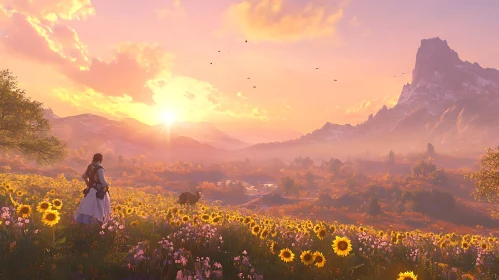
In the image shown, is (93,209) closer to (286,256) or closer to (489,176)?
(286,256)

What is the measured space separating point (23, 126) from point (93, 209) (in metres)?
21.2

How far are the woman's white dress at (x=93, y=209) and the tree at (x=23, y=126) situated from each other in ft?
65.1

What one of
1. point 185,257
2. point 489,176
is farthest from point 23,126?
point 489,176

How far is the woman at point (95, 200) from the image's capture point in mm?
10281

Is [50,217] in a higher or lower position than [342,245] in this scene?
higher

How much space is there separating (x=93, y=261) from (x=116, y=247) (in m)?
1.15

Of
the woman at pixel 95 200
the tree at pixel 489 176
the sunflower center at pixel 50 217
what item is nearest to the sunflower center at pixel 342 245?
the sunflower center at pixel 50 217

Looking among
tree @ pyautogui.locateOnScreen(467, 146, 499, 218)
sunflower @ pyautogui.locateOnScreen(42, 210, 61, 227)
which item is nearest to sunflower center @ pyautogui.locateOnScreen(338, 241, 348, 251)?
sunflower @ pyautogui.locateOnScreen(42, 210, 61, 227)

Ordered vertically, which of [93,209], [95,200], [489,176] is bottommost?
[93,209]

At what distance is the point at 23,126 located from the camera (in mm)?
26531

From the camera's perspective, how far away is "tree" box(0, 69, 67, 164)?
25.3 metres

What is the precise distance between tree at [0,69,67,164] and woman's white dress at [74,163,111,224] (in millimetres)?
19836

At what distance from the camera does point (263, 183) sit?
147 meters

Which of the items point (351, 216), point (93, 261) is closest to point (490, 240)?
point (93, 261)
